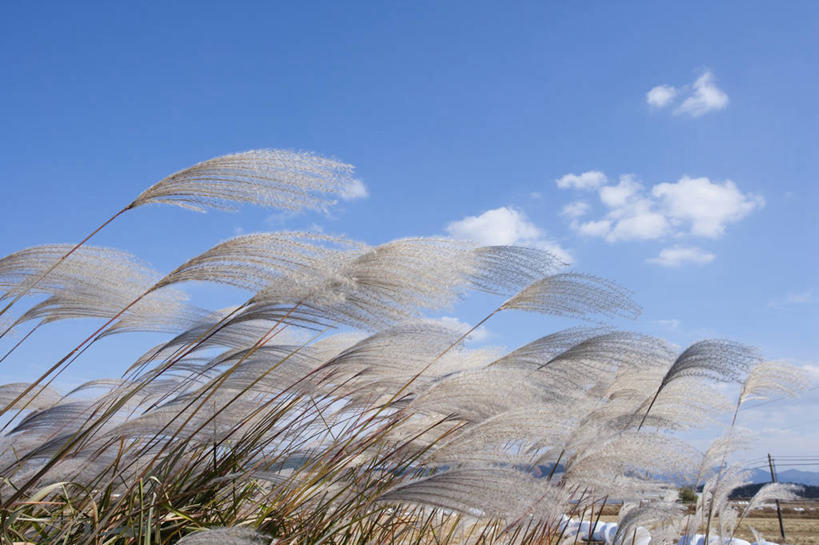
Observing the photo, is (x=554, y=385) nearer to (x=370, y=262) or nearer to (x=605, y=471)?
(x=605, y=471)

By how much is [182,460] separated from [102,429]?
0.34 metres

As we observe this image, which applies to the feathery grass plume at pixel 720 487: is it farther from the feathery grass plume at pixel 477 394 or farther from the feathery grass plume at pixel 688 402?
the feathery grass plume at pixel 477 394

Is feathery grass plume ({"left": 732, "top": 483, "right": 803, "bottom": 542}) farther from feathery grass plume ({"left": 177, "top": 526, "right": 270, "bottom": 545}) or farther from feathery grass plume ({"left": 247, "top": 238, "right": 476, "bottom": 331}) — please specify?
feathery grass plume ({"left": 177, "top": 526, "right": 270, "bottom": 545})

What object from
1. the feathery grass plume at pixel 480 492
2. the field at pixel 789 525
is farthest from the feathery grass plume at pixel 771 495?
the field at pixel 789 525

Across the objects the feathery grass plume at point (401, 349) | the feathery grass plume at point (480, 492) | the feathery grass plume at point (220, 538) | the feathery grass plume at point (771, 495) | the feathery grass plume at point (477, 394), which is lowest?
the feathery grass plume at point (771, 495)

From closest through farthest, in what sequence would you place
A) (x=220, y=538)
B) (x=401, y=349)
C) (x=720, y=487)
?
1. (x=220, y=538)
2. (x=401, y=349)
3. (x=720, y=487)

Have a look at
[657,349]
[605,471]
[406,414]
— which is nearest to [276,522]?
[406,414]

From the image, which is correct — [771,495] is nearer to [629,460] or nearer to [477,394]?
[629,460]

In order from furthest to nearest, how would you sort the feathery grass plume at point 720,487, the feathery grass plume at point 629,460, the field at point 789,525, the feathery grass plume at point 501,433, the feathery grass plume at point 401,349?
the field at point 789,525 → the feathery grass plume at point 720,487 → the feathery grass plume at point 401,349 → the feathery grass plume at point 629,460 → the feathery grass plume at point 501,433

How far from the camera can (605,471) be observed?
1.94 meters

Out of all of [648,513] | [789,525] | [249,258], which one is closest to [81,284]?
[249,258]

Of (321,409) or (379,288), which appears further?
(321,409)

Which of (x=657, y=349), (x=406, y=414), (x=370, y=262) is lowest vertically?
(x=406, y=414)

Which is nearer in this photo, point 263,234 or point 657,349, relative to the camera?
point 263,234
